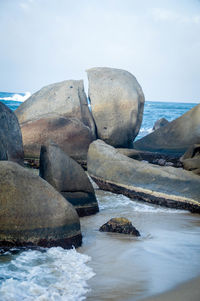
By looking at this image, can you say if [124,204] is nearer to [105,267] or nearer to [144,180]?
[144,180]

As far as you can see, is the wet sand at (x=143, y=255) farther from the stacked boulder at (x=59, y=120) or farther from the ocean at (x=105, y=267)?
the stacked boulder at (x=59, y=120)

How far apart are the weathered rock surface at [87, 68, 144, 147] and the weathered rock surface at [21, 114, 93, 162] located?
136 cm

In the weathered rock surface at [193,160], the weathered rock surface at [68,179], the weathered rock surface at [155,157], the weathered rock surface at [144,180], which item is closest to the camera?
the weathered rock surface at [68,179]

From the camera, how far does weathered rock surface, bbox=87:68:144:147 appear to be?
10383 mm

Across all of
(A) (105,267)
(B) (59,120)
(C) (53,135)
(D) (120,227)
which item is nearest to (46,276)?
A: (A) (105,267)

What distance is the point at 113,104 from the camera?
10.4 meters

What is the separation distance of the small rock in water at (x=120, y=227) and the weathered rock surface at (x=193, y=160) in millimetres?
3062

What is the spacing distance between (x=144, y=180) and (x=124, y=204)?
68 centimetres

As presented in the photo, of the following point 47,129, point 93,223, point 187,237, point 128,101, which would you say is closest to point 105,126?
point 128,101

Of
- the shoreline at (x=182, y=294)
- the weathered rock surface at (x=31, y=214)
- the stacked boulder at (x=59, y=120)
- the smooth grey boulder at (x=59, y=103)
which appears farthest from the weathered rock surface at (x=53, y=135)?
the shoreline at (x=182, y=294)

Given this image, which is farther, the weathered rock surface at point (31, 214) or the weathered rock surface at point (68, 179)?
the weathered rock surface at point (68, 179)

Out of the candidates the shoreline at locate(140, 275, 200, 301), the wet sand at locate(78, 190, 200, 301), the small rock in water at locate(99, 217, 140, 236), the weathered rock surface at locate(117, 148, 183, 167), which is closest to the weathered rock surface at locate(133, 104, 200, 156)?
the weathered rock surface at locate(117, 148, 183, 167)

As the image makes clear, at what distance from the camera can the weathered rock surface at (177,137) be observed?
11.0 meters

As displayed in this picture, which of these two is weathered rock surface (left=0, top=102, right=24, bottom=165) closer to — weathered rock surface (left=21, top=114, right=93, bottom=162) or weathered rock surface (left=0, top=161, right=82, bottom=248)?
weathered rock surface (left=0, top=161, right=82, bottom=248)
